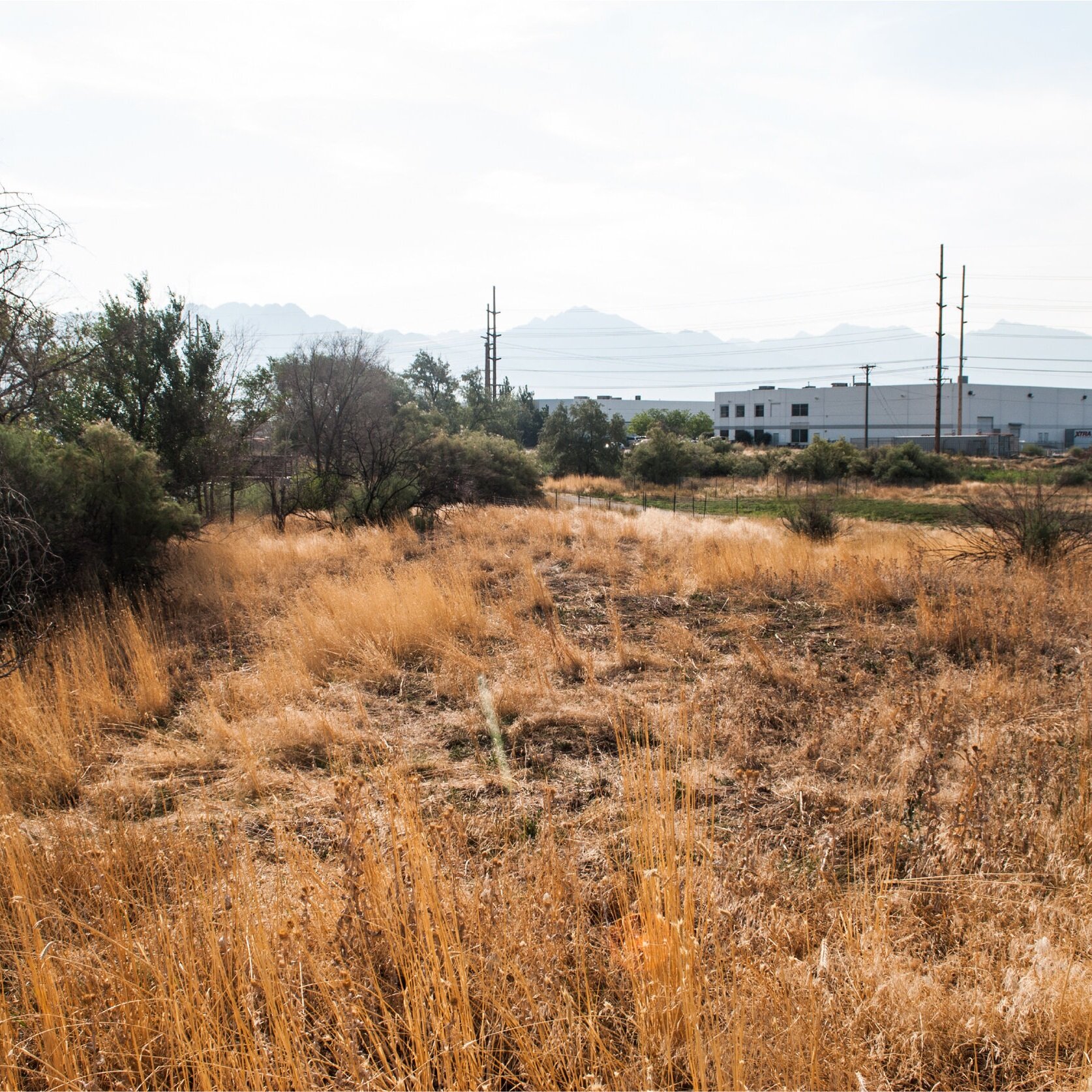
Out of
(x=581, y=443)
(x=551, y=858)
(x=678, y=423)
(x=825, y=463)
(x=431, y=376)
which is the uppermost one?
(x=431, y=376)

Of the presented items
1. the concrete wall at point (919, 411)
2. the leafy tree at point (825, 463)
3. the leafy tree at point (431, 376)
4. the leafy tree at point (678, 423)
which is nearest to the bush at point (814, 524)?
the leafy tree at point (825, 463)

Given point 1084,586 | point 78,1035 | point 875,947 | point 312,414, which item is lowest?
point 78,1035

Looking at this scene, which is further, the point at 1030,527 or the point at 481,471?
the point at 481,471


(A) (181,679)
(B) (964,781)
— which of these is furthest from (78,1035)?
(A) (181,679)

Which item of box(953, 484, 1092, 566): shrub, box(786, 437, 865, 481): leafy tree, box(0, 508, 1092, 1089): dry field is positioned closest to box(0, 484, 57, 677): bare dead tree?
box(0, 508, 1092, 1089): dry field

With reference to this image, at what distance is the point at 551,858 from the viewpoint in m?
2.90

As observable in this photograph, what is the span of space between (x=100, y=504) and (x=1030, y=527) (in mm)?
11561

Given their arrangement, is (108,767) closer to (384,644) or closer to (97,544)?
(384,644)

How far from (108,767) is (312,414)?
827 inches

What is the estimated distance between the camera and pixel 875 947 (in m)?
2.58

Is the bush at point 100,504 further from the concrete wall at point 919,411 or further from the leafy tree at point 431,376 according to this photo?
the concrete wall at point 919,411

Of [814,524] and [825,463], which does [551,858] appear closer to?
[814,524]

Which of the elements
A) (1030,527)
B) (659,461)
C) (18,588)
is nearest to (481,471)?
(1030,527)

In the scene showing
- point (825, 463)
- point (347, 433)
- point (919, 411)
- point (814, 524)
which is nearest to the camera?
point (814, 524)
